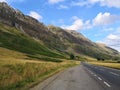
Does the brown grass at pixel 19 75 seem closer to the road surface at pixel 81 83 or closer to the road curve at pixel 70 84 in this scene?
the road curve at pixel 70 84

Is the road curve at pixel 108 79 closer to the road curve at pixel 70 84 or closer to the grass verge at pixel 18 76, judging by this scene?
the road curve at pixel 70 84

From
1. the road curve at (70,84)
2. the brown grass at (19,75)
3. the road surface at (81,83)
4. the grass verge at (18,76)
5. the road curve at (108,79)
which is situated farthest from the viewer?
the road curve at (108,79)

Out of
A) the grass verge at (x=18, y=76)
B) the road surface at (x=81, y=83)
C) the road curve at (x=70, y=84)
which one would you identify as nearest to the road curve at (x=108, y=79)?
the road surface at (x=81, y=83)

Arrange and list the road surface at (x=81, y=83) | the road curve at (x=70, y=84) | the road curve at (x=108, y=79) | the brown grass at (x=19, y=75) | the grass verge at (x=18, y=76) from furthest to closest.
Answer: the road curve at (x=108, y=79)
the brown grass at (x=19, y=75)
the grass verge at (x=18, y=76)
the road surface at (x=81, y=83)
the road curve at (x=70, y=84)

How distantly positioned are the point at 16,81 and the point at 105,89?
716cm

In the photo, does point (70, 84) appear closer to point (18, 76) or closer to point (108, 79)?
point (18, 76)

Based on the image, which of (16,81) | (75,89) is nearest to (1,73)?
(16,81)

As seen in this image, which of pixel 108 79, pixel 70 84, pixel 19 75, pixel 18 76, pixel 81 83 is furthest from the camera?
pixel 108 79

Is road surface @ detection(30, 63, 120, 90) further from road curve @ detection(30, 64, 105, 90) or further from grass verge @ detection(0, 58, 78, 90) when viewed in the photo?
grass verge @ detection(0, 58, 78, 90)

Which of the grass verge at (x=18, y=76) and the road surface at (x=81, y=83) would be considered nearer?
the road surface at (x=81, y=83)

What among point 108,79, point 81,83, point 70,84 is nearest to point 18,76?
point 70,84

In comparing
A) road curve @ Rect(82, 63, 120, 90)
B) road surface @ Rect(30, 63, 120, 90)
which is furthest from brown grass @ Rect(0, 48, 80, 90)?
road curve @ Rect(82, 63, 120, 90)

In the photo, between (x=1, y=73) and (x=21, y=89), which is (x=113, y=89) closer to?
(x=21, y=89)

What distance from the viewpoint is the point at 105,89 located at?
16.7 m
